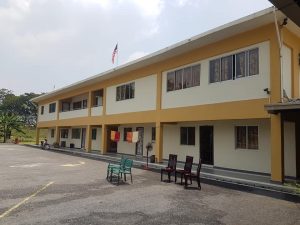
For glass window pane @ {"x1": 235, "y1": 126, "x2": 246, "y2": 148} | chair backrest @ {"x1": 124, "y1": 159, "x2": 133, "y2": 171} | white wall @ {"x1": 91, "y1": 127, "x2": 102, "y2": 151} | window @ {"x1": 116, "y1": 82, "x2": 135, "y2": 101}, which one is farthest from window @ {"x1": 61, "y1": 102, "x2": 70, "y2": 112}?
chair backrest @ {"x1": 124, "y1": 159, "x2": 133, "y2": 171}

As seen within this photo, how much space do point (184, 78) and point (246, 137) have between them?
16.3 feet

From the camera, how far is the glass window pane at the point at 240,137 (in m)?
17.1

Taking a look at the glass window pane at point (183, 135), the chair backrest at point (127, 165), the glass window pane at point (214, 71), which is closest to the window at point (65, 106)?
the glass window pane at point (183, 135)

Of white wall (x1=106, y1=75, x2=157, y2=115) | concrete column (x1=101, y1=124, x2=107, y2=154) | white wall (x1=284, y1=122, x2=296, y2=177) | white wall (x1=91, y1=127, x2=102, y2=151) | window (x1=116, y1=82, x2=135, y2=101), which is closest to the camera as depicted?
white wall (x1=284, y1=122, x2=296, y2=177)

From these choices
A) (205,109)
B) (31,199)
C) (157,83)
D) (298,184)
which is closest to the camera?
(31,199)

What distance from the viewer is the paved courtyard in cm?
780

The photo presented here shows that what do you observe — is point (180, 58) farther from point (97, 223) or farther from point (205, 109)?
point (97, 223)

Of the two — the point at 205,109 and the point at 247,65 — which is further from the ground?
the point at 247,65

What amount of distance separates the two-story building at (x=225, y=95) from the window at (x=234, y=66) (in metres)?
0.05

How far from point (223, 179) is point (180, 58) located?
314 inches

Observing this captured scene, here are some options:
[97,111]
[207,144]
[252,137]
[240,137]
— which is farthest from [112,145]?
[252,137]

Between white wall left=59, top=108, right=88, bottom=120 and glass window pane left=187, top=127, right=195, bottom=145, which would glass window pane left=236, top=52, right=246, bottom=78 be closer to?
glass window pane left=187, top=127, right=195, bottom=145

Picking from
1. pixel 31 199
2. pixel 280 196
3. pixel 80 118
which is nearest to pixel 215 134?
pixel 280 196

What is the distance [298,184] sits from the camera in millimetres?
12922
